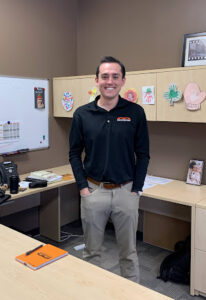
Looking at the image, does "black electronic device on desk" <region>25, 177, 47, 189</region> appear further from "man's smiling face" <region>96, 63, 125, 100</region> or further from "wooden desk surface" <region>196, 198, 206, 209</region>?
"wooden desk surface" <region>196, 198, 206, 209</region>

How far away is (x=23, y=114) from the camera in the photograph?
132 inches

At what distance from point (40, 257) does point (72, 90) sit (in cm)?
233

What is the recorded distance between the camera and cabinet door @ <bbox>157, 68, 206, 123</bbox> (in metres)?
2.61

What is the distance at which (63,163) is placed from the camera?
12.8 feet

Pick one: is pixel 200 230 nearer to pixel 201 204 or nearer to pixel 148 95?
pixel 201 204

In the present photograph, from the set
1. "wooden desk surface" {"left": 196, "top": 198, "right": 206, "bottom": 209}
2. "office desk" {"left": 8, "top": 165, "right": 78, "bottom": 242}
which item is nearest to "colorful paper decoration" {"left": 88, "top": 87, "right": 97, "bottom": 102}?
"office desk" {"left": 8, "top": 165, "right": 78, "bottom": 242}

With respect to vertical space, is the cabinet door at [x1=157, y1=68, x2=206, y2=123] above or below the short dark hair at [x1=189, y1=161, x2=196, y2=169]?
above

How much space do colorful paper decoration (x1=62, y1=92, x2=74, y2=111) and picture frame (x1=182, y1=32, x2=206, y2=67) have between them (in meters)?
1.25

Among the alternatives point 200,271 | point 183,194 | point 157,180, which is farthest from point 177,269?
point 157,180

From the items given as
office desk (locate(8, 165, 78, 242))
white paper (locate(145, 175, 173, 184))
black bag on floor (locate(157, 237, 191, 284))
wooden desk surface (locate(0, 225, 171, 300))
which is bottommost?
black bag on floor (locate(157, 237, 191, 284))

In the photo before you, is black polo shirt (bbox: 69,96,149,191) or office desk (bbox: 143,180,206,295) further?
office desk (bbox: 143,180,206,295)

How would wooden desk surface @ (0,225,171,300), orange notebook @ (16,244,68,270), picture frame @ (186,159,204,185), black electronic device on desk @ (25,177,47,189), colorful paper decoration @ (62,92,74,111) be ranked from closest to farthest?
wooden desk surface @ (0,225,171,300) < orange notebook @ (16,244,68,270) < black electronic device on desk @ (25,177,47,189) < picture frame @ (186,159,204,185) < colorful paper decoration @ (62,92,74,111)

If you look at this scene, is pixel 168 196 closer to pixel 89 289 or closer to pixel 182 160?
pixel 182 160

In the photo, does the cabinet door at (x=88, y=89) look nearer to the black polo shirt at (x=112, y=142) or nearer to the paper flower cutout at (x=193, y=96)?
the paper flower cutout at (x=193, y=96)
